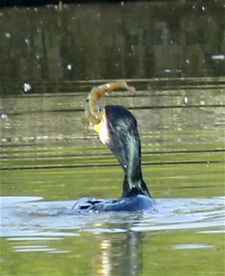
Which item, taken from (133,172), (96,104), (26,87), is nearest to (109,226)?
(133,172)

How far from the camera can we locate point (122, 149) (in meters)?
11.5

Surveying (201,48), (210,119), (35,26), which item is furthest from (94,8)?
(210,119)

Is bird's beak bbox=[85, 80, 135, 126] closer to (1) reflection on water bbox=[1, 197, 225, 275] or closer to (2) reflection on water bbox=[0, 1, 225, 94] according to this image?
(1) reflection on water bbox=[1, 197, 225, 275]

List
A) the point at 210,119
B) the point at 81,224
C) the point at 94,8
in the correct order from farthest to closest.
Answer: the point at 94,8 < the point at 210,119 < the point at 81,224

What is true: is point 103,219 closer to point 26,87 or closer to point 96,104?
point 96,104

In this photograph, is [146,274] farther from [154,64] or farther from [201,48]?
[201,48]

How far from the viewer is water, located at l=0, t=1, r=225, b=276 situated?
9.93 m

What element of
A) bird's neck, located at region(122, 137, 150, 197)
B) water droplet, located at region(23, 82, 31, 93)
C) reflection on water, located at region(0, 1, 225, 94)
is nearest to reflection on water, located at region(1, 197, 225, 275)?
bird's neck, located at region(122, 137, 150, 197)

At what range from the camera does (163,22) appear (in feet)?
124

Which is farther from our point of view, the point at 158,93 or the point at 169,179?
the point at 158,93

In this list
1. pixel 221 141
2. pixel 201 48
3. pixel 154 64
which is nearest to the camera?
pixel 221 141

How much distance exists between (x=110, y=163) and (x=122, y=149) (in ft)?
8.55

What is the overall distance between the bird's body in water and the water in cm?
10

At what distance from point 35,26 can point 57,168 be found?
24999mm
